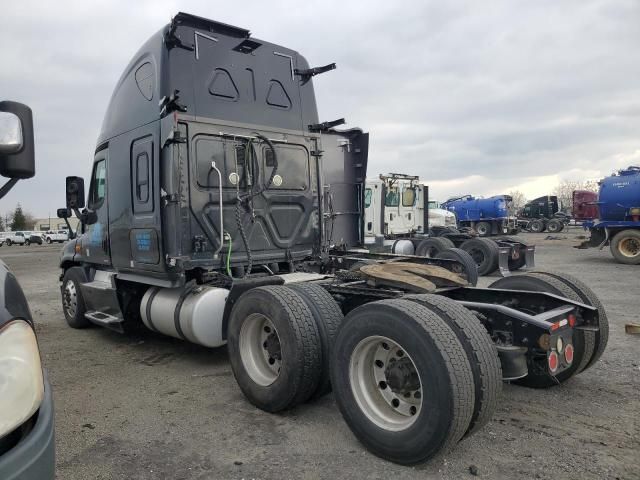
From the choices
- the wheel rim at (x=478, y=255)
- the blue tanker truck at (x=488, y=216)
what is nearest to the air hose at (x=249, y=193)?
the wheel rim at (x=478, y=255)

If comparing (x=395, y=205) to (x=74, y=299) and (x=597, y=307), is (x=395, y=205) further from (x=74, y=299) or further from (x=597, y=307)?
(x=597, y=307)

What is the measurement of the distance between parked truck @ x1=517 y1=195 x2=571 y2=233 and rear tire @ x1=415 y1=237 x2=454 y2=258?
26943 mm

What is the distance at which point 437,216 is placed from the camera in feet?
69.4

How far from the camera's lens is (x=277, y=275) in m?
5.30

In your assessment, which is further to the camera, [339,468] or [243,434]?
[243,434]

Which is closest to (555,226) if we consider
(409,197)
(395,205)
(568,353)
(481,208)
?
(481,208)

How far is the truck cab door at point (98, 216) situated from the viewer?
6.42 m

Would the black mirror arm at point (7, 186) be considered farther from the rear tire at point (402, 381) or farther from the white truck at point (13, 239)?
the white truck at point (13, 239)

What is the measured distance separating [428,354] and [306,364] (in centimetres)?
111

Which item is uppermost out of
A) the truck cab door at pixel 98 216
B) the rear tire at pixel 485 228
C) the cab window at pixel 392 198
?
the cab window at pixel 392 198

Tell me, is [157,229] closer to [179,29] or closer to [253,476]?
[179,29]

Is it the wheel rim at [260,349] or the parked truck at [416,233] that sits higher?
the parked truck at [416,233]

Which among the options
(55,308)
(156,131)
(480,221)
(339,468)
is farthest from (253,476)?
(480,221)

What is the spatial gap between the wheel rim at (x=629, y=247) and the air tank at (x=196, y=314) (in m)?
14.4
